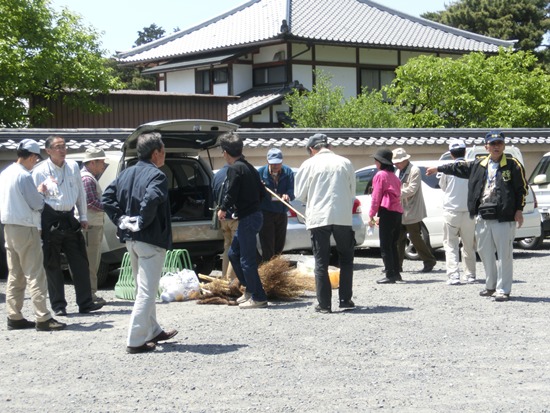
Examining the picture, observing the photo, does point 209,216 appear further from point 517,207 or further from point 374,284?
point 517,207

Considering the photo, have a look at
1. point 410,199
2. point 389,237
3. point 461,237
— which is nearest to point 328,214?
point 389,237

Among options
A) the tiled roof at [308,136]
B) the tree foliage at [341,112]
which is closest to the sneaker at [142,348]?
the tiled roof at [308,136]

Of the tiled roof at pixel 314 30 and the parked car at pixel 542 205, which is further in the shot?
the tiled roof at pixel 314 30

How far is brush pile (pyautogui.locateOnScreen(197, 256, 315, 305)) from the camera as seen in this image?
31.9 feet

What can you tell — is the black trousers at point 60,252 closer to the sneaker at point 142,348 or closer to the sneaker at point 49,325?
the sneaker at point 49,325

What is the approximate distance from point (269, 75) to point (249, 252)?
2541 centimetres

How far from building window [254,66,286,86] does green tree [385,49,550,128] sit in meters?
5.74

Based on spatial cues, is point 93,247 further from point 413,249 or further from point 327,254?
point 413,249

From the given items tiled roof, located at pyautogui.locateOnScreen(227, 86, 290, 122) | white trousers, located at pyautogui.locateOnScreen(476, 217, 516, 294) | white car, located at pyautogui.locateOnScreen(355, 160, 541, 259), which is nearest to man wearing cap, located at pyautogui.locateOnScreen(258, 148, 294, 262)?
white trousers, located at pyautogui.locateOnScreen(476, 217, 516, 294)

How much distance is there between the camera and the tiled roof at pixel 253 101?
31.7 meters

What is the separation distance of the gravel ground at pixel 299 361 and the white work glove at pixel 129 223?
1035 millimetres

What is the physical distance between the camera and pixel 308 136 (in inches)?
799

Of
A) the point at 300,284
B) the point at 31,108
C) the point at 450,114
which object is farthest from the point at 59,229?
Result: the point at 450,114

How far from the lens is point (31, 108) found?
26000mm
